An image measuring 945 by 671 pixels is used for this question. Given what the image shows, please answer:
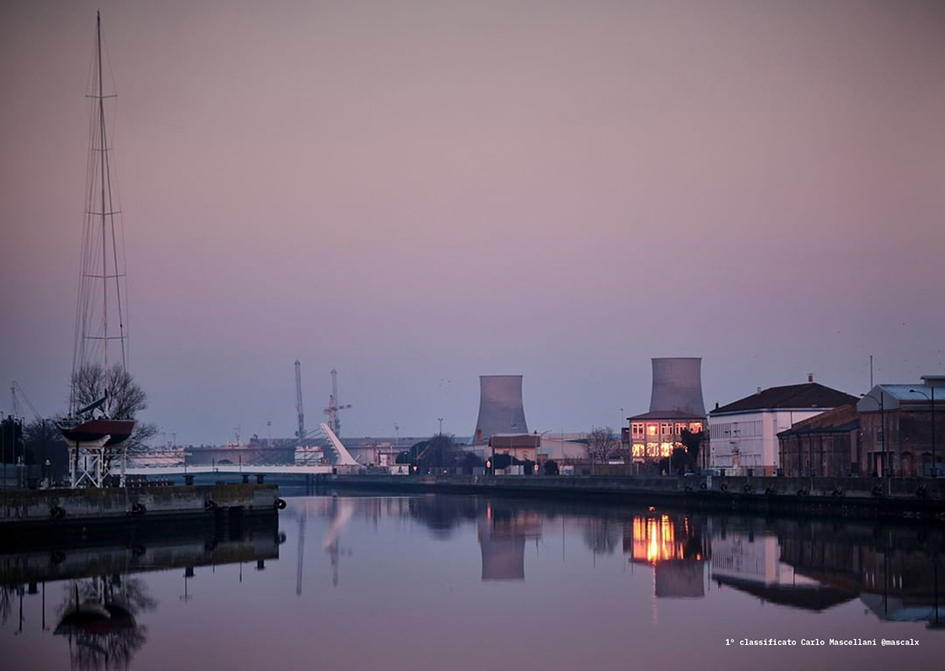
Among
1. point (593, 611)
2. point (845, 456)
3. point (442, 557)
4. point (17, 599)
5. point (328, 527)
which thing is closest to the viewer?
point (593, 611)

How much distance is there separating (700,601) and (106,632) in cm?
1103

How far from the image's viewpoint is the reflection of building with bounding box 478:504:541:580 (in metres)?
31.8

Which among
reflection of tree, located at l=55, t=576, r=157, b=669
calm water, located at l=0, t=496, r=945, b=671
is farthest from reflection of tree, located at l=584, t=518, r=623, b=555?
reflection of tree, located at l=55, t=576, r=157, b=669

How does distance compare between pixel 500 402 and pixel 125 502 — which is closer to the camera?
pixel 125 502

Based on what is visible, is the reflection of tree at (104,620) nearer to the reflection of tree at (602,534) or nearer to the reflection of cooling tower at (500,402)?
the reflection of tree at (602,534)

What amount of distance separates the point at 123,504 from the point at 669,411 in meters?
68.6

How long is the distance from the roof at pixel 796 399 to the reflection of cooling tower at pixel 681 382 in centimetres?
1807

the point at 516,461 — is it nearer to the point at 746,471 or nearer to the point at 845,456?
the point at 746,471

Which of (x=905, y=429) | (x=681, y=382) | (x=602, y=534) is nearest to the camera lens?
(x=602, y=534)

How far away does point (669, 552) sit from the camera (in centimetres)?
3628

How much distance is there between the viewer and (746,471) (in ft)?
243

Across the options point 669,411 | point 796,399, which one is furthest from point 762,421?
point 669,411

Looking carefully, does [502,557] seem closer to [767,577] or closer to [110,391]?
[767,577]

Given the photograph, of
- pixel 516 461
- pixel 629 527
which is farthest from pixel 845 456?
pixel 516 461
